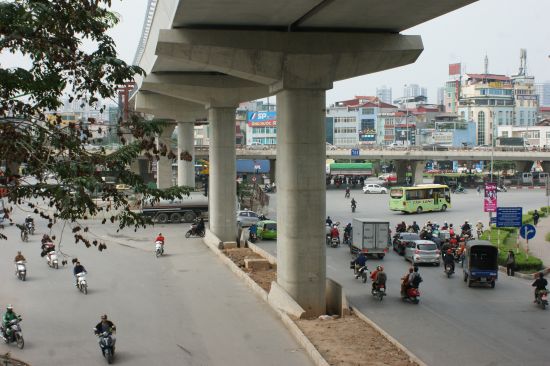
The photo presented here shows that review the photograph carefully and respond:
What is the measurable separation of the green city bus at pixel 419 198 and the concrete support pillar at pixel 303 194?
99.4 ft

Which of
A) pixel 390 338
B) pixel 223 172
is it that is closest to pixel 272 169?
pixel 223 172

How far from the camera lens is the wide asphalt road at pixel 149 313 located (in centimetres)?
1491

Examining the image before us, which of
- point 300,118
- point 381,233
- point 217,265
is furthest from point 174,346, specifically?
point 381,233

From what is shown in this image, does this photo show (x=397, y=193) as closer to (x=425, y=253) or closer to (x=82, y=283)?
(x=425, y=253)

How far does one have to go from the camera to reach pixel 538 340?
15.8 meters

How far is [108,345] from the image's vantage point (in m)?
14.4

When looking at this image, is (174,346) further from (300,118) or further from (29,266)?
(29,266)

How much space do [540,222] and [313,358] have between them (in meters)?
33.8

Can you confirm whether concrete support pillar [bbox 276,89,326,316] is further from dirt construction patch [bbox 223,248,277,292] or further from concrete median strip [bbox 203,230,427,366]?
dirt construction patch [bbox 223,248,277,292]

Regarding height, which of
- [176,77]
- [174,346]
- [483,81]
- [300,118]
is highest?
[483,81]

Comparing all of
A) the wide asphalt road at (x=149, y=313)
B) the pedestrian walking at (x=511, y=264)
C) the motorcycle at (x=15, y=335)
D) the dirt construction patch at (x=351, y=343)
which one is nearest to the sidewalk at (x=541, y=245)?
the pedestrian walking at (x=511, y=264)

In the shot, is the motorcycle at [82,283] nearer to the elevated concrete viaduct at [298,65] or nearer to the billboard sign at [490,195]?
the elevated concrete viaduct at [298,65]

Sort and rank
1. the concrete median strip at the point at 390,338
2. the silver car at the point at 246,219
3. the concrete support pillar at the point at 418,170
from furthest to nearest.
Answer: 1. the concrete support pillar at the point at 418,170
2. the silver car at the point at 246,219
3. the concrete median strip at the point at 390,338

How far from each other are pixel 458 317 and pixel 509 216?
10.3m
